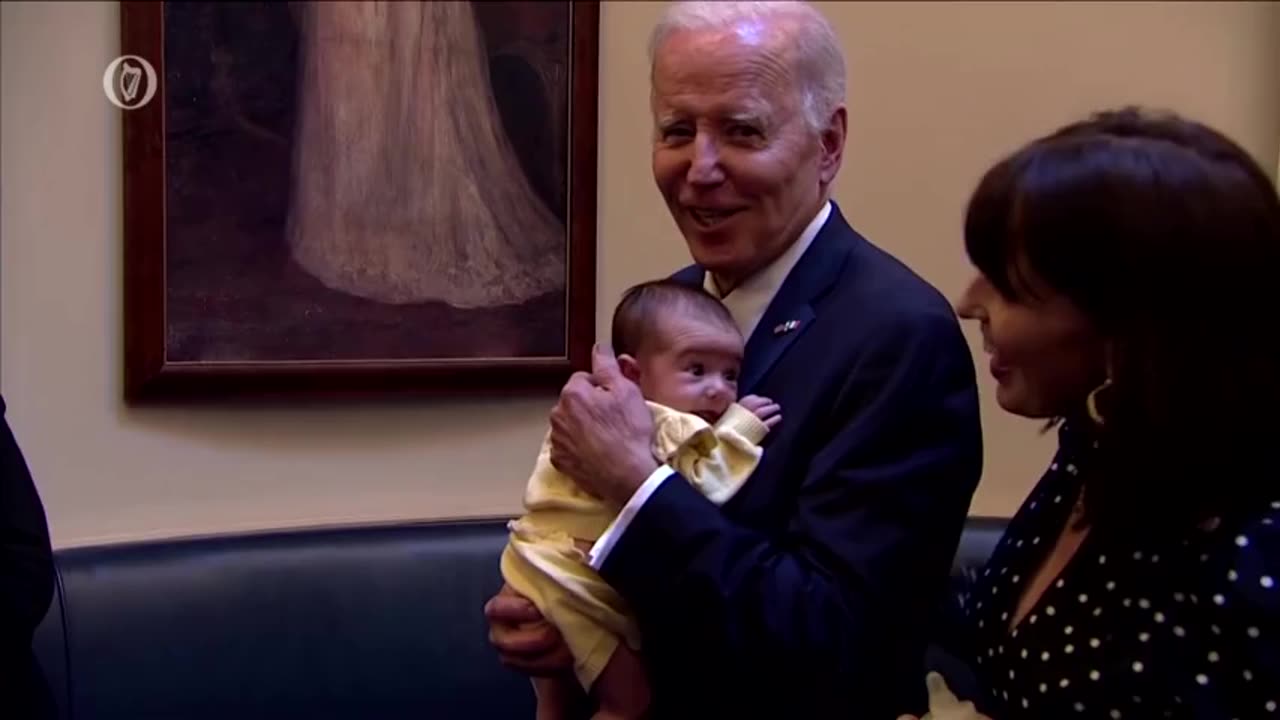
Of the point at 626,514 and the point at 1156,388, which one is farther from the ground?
the point at 1156,388

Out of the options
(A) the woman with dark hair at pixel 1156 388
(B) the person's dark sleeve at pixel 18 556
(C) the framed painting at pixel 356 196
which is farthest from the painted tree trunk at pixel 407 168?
(A) the woman with dark hair at pixel 1156 388

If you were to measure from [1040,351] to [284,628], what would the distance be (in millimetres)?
1825

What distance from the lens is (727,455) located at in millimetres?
1599

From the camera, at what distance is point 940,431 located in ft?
5.03

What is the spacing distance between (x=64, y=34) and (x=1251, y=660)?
92.0 inches

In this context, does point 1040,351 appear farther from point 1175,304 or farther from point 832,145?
point 832,145

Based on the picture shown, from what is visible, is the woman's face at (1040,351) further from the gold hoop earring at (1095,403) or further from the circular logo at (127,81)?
the circular logo at (127,81)

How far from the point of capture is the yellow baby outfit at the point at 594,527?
1594 mm

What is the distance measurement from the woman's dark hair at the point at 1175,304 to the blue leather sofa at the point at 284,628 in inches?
70.4

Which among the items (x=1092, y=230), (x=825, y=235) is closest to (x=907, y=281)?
(x=825, y=235)

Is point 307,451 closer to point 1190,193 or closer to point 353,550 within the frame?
point 353,550

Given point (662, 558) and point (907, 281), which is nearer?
point (662, 558)

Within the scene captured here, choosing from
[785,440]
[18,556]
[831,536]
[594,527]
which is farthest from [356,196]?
[831,536]

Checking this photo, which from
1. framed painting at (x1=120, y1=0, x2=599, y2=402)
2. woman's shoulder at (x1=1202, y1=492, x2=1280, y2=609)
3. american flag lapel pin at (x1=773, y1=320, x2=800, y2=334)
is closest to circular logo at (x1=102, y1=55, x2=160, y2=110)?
framed painting at (x1=120, y1=0, x2=599, y2=402)
